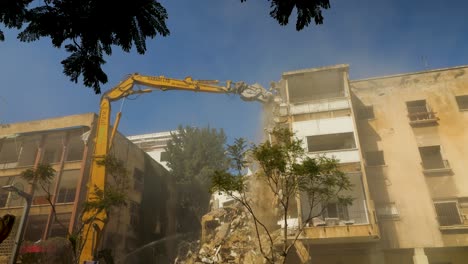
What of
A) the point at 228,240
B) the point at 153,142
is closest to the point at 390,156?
the point at 228,240

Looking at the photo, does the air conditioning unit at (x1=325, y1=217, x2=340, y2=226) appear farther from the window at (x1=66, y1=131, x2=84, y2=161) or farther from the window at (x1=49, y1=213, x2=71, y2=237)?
the window at (x1=66, y1=131, x2=84, y2=161)

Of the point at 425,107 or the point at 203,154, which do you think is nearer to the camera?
the point at 425,107

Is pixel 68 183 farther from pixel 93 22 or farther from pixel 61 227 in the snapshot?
pixel 93 22

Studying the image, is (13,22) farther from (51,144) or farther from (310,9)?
(51,144)

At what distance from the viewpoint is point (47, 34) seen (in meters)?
2.54

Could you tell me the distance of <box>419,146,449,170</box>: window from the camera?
2345cm

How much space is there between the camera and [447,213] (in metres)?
21.7

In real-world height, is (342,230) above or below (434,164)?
below

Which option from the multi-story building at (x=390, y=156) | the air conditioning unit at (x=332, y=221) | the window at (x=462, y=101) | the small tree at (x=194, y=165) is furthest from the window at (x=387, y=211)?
the small tree at (x=194, y=165)

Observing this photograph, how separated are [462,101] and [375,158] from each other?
7684mm

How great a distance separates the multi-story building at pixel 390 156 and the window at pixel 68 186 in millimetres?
16847

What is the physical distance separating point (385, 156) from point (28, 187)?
2774 centimetres

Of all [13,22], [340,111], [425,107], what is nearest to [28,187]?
[340,111]

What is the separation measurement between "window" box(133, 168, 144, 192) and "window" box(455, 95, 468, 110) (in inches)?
1075
